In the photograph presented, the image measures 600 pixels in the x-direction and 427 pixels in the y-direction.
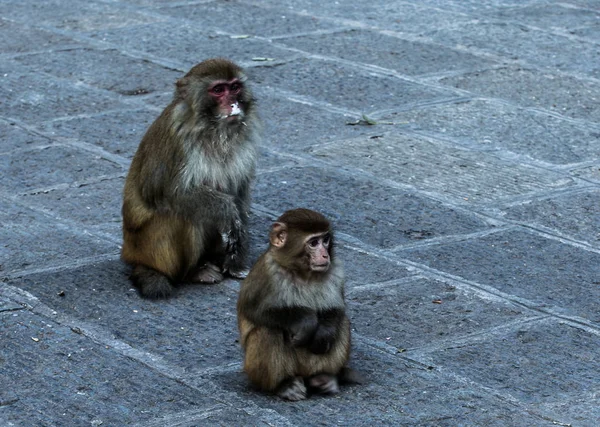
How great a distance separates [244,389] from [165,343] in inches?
25.0

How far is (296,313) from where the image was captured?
4750 mm

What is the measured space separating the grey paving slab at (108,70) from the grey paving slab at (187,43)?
0.79ft

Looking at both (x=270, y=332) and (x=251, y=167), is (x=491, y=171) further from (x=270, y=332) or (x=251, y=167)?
(x=270, y=332)

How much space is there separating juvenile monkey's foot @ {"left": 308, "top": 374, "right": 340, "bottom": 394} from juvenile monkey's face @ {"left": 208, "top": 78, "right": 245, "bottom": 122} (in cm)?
173

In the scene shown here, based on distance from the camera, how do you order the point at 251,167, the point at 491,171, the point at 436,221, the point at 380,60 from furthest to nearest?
the point at 380,60 < the point at 491,171 < the point at 436,221 < the point at 251,167

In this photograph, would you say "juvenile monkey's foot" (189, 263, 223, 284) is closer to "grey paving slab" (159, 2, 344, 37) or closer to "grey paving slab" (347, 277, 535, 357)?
"grey paving slab" (347, 277, 535, 357)

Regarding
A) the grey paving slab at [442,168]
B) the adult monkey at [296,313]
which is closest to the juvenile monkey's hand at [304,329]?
the adult monkey at [296,313]

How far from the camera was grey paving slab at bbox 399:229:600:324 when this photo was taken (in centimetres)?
601

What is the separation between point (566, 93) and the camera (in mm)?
9211

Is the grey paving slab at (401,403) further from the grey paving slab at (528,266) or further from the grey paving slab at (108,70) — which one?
the grey paving slab at (108,70)

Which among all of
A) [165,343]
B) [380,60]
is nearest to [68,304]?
[165,343]

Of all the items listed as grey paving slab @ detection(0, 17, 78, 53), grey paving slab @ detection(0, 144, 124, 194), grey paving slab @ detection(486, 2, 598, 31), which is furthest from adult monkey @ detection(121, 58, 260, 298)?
grey paving slab @ detection(486, 2, 598, 31)

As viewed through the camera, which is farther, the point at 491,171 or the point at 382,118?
the point at 382,118

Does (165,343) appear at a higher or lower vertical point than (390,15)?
lower
